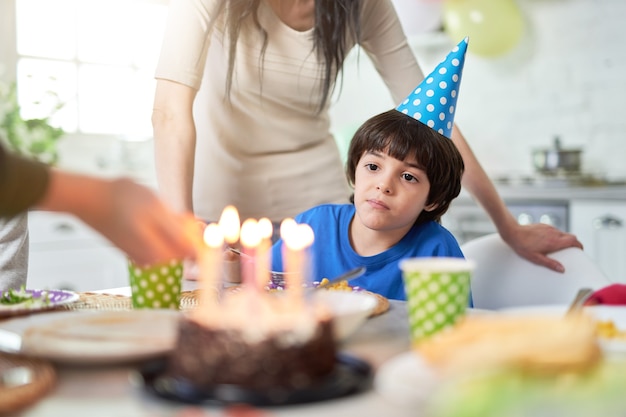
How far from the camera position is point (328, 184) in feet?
6.69

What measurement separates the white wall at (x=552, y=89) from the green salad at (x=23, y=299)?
311cm

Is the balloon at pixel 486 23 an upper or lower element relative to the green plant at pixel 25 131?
upper

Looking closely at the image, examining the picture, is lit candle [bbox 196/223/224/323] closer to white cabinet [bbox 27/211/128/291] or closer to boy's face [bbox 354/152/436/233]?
boy's face [bbox 354/152/436/233]

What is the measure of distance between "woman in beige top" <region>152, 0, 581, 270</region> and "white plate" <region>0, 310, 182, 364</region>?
695 millimetres

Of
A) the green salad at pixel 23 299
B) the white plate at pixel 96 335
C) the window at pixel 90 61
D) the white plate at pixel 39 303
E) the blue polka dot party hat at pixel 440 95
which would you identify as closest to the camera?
→ the white plate at pixel 96 335

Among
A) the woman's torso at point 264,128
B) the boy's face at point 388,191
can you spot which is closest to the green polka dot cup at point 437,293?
the boy's face at point 388,191

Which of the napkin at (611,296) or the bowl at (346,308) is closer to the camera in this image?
the bowl at (346,308)

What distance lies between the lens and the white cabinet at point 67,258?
11.9ft

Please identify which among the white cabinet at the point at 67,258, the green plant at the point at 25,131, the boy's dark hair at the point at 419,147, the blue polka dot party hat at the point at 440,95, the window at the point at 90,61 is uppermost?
the window at the point at 90,61

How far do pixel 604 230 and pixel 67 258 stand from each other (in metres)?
2.42

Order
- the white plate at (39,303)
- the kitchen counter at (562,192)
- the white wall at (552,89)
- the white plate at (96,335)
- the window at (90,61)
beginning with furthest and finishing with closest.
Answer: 1. the window at (90,61)
2. the white wall at (552,89)
3. the kitchen counter at (562,192)
4. the white plate at (39,303)
5. the white plate at (96,335)

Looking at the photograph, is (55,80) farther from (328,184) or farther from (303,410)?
(303,410)

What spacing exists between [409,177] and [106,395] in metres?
1.13

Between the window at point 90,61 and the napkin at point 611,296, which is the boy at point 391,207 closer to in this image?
the napkin at point 611,296
